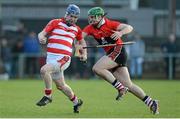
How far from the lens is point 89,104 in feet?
59.2

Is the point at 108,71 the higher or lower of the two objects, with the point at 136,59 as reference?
higher

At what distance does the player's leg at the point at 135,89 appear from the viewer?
1547cm

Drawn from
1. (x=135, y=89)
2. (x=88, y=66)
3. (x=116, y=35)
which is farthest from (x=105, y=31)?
(x=88, y=66)

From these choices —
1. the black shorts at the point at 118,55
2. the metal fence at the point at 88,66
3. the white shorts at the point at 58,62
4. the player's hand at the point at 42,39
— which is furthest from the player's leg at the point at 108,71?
the metal fence at the point at 88,66

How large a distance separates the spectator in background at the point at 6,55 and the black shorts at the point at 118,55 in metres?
15.9

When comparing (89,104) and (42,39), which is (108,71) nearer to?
(42,39)

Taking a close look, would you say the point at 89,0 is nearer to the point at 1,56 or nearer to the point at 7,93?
the point at 1,56

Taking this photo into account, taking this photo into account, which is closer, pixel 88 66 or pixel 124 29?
pixel 124 29

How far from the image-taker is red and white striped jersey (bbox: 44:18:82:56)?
51.1 ft

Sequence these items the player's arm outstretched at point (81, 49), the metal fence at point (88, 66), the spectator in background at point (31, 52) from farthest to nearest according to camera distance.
A: 1. the metal fence at point (88, 66)
2. the spectator in background at point (31, 52)
3. the player's arm outstretched at point (81, 49)

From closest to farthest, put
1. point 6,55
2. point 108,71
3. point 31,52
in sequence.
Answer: point 108,71
point 6,55
point 31,52

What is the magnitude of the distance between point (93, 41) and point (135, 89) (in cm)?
1625

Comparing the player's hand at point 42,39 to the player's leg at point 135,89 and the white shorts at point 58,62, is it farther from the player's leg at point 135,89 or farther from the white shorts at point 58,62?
the player's leg at point 135,89

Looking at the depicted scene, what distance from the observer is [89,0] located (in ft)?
113
